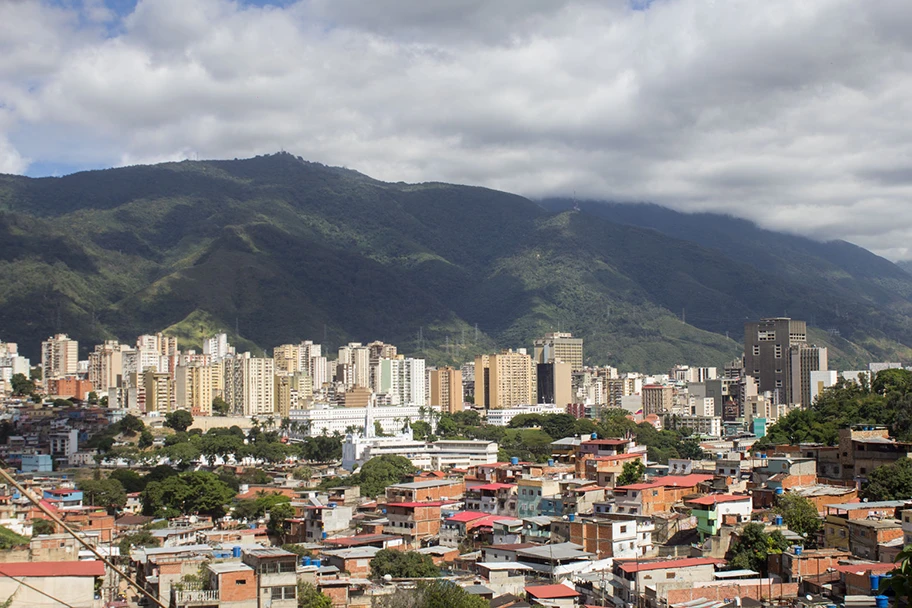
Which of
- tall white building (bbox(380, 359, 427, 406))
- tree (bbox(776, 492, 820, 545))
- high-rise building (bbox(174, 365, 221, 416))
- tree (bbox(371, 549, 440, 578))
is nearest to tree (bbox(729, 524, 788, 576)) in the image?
tree (bbox(776, 492, 820, 545))

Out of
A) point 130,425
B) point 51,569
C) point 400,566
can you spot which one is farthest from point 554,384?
point 51,569

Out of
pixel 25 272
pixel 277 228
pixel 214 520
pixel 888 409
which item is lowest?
pixel 214 520

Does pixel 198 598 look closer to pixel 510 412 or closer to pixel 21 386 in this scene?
pixel 510 412

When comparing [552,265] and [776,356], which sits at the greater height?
[552,265]

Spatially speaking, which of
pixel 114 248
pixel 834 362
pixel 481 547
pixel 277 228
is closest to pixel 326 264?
pixel 277 228

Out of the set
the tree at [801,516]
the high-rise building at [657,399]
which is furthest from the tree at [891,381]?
the high-rise building at [657,399]

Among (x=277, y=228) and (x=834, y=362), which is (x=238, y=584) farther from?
(x=277, y=228)

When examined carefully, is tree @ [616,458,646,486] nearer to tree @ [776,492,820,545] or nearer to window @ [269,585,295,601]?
tree @ [776,492,820,545]
